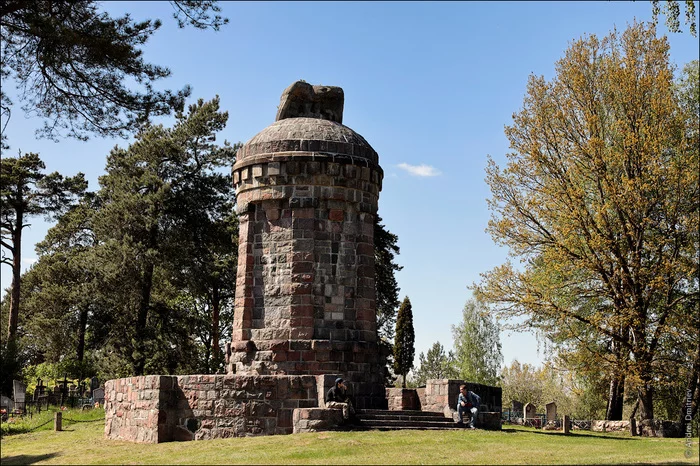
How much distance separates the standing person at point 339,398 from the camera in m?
15.8

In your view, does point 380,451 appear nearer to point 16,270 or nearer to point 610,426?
point 610,426

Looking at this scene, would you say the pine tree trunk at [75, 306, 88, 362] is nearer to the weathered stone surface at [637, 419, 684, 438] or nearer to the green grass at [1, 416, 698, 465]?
the green grass at [1, 416, 698, 465]

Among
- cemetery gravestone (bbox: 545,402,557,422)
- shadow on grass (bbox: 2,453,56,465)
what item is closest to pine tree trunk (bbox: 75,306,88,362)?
cemetery gravestone (bbox: 545,402,557,422)

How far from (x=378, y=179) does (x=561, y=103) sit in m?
8.29

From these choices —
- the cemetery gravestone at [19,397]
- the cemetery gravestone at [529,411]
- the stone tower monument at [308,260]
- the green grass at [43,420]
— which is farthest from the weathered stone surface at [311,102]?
the cemetery gravestone at [529,411]

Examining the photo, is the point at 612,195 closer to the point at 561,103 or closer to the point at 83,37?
the point at 561,103

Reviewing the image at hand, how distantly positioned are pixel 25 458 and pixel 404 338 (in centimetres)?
2441

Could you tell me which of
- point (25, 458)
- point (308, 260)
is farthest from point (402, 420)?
point (25, 458)

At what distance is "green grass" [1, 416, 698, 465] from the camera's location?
12633mm

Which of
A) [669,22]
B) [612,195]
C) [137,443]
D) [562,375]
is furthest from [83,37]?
[562,375]

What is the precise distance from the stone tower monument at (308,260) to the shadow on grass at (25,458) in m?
4.84

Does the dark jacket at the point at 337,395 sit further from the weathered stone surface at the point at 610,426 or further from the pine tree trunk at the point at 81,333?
the pine tree trunk at the point at 81,333

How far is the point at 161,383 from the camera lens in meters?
16.7

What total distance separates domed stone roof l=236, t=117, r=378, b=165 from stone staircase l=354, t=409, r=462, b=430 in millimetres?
6329
